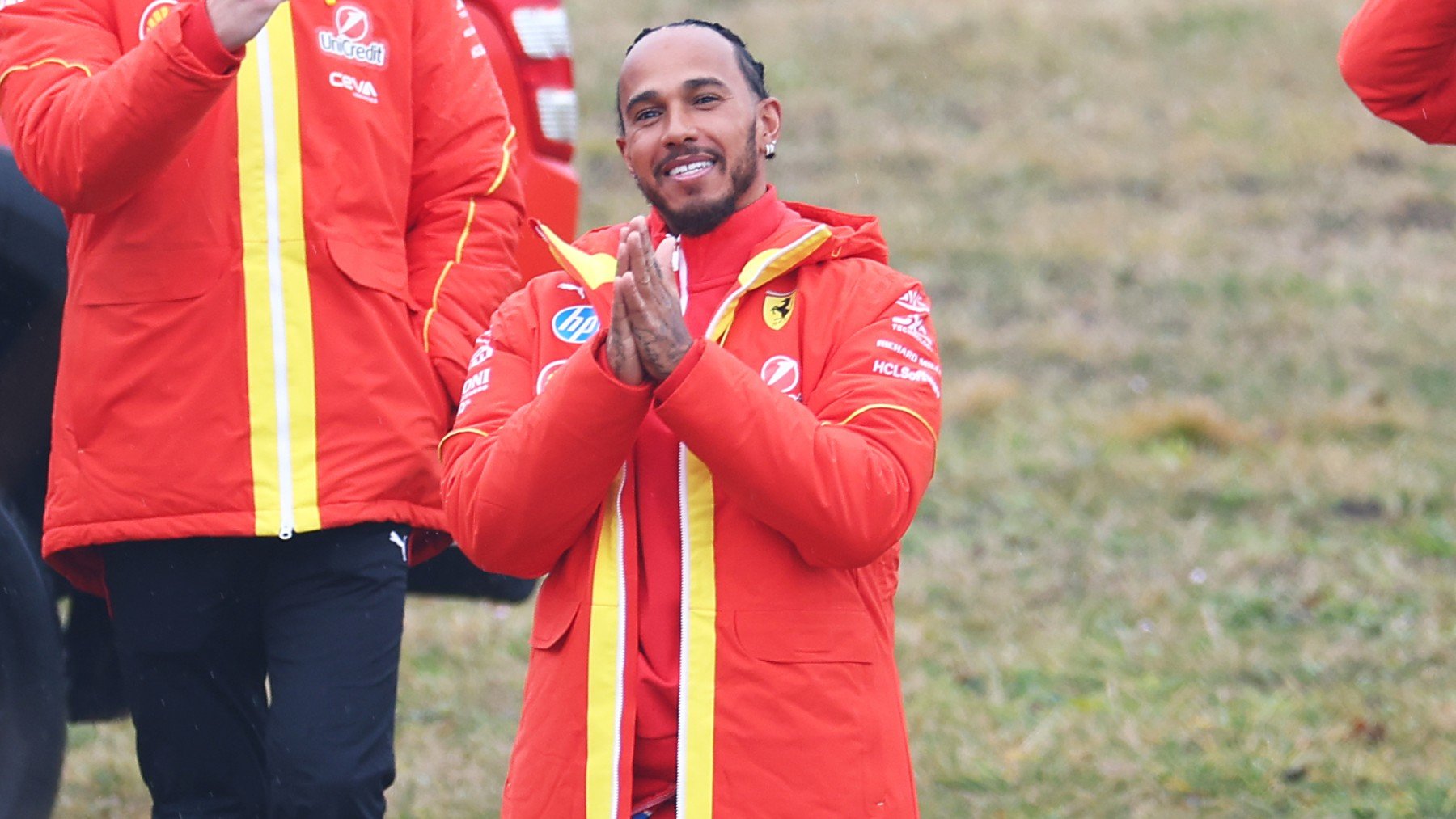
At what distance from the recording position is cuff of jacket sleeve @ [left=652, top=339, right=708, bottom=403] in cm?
240

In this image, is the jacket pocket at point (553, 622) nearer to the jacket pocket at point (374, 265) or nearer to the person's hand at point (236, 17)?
the jacket pocket at point (374, 265)

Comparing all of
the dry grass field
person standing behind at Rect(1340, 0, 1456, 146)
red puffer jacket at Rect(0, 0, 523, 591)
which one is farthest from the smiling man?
the dry grass field

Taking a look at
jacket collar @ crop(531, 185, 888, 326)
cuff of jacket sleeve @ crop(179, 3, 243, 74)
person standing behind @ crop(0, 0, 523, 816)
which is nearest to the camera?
jacket collar @ crop(531, 185, 888, 326)

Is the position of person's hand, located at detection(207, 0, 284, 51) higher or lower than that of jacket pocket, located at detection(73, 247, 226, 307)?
higher

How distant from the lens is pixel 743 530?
2561 mm

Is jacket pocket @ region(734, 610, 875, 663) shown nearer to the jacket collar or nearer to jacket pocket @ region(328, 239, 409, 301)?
the jacket collar

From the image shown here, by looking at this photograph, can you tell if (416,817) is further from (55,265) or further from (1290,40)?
(1290,40)

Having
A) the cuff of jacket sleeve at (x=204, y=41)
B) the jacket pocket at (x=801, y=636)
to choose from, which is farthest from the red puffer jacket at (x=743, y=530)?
the cuff of jacket sleeve at (x=204, y=41)

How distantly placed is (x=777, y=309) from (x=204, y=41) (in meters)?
0.91

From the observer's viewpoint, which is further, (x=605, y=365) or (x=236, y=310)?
(x=236, y=310)

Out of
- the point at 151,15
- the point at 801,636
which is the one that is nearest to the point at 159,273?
the point at 151,15

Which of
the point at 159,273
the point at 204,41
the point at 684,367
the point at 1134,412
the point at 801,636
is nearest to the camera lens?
the point at 684,367

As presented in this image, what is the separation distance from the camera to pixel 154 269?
9.95 feet

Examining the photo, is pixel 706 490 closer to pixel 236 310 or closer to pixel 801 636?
pixel 801 636
